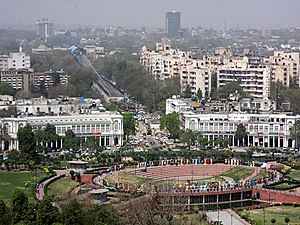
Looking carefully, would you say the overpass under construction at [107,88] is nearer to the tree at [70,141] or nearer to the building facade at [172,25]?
the tree at [70,141]

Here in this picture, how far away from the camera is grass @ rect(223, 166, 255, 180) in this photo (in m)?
29.9

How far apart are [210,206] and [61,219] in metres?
7.04

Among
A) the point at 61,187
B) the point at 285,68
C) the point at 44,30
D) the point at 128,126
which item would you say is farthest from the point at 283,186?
the point at 44,30

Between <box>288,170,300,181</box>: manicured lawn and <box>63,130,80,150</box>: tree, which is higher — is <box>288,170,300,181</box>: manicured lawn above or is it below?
below

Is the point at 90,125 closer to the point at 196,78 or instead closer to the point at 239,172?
the point at 239,172

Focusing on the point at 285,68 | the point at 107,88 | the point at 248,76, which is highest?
the point at 285,68

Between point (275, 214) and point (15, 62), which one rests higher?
point (15, 62)

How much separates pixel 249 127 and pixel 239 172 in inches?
384

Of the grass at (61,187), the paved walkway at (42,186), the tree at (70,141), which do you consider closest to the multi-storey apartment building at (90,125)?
the tree at (70,141)

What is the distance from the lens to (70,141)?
3697 centimetres

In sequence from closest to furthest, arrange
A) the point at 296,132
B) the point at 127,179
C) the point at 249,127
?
the point at 127,179, the point at 296,132, the point at 249,127

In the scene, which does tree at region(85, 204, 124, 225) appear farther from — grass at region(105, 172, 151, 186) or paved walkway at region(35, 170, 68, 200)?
grass at region(105, 172, 151, 186)

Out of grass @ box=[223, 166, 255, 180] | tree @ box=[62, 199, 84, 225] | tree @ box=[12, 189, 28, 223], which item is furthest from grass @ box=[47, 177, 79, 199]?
grass @ box=[223, 166, 255, 180]

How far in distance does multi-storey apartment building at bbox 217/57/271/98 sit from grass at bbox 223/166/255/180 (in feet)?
66.4
